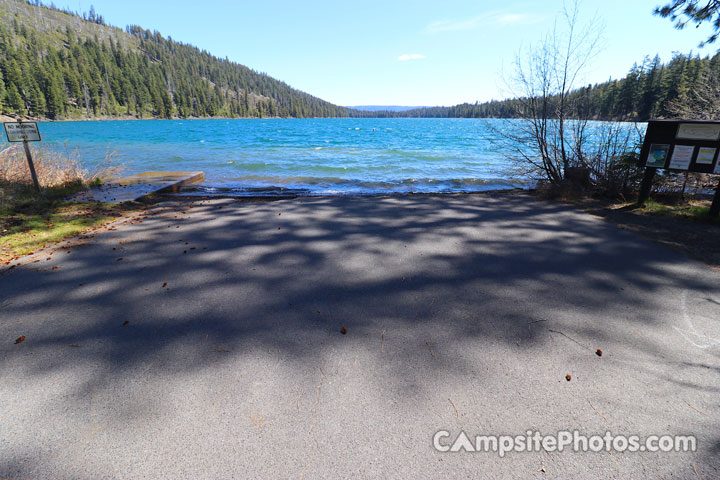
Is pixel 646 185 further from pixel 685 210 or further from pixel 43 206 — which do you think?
pixel 43 206

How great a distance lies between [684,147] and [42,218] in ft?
40.8

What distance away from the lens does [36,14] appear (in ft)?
597

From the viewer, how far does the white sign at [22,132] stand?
301 inches

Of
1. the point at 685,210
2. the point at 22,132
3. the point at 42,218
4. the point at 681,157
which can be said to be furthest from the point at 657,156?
the point at 22,132

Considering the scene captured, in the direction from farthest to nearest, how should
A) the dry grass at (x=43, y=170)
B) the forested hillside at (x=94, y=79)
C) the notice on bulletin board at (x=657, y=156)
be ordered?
the forested hillside at (x=94, y=79) < the dry grass at (x=43, y=170) < the notice on bulletin board at (x=657, y=156)

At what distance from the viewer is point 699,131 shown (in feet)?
20.3

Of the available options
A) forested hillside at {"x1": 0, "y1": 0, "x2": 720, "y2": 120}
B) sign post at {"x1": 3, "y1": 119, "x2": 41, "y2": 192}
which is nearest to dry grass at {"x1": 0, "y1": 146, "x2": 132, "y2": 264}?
sign post at {"x1": 3, "y1": 119, "x2": 41, "y2": 192}

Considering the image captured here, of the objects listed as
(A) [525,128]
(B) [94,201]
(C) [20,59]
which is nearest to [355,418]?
(B) [94,201]

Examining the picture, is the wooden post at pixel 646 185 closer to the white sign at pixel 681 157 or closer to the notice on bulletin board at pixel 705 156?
the white sign at pixel 681 157

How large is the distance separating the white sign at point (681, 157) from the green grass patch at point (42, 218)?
438 inches

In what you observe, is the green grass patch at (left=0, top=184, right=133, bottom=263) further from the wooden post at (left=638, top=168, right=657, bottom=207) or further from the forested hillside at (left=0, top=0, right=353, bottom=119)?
the forested hillside at (left=0, top=0, right=353, bottom=119)

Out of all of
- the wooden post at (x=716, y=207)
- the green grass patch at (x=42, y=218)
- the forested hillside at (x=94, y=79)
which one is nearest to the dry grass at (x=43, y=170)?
the green grass patch at (x=42, y=218)

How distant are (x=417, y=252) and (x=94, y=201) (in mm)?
7942

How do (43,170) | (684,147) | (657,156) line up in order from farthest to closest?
(43,170), (657,156), (684,147)
